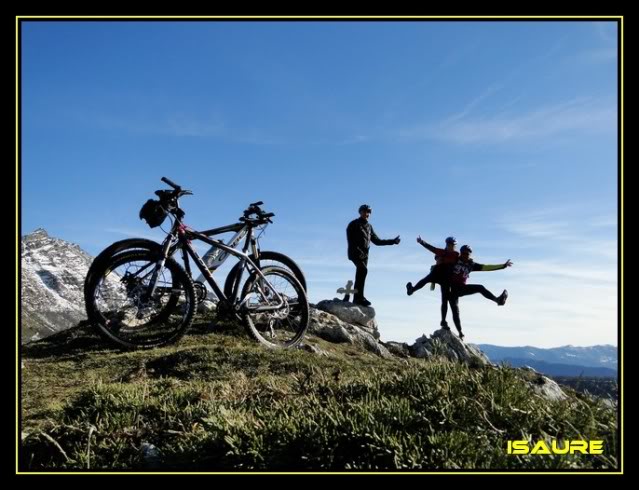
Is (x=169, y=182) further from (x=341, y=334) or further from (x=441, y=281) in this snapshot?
(x=441, y=281)

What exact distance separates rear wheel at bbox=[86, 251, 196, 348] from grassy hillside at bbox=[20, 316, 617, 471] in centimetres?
175

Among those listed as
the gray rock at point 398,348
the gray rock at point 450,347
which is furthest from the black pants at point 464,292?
the gray rock at point 398,348

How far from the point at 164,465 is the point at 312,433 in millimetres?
1380

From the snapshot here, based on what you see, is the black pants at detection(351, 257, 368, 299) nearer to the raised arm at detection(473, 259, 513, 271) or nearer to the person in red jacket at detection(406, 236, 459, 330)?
the person in red jacket at detection(406, 236, 459, 330)

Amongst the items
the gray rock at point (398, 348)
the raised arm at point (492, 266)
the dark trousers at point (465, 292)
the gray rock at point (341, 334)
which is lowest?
the gray rock at point (398, 348)

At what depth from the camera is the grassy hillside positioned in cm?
394

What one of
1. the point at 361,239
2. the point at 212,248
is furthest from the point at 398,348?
the point at 212,248

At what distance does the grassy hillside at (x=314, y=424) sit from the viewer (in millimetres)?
3936

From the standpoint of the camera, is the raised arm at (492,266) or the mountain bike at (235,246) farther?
the raised arm at (492,266)

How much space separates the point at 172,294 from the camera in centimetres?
891

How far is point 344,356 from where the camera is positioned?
1094 cm

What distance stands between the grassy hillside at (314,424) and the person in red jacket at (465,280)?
8423 millimetres

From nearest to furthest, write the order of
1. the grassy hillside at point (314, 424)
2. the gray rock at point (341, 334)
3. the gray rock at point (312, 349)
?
1. the grassy hillside at point (314, 424)
2. the gray rock at point (312, 349)
3. the gray rock at point (341, 334)

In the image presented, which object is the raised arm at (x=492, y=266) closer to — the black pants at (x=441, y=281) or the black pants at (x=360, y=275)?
the black pants at (x=441, y=281)
